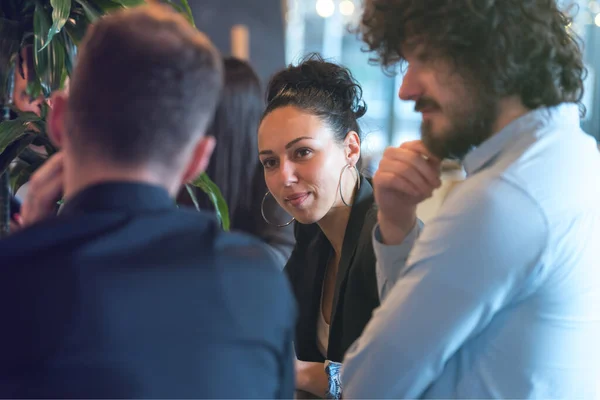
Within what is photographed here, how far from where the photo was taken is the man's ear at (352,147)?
1574 millimetres

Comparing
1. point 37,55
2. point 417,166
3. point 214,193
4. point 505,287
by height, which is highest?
point 37,55

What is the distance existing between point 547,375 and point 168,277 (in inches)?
21.7

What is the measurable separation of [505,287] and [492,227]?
0.08 metres

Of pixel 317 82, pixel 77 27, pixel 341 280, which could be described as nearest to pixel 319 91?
pixel 317 82

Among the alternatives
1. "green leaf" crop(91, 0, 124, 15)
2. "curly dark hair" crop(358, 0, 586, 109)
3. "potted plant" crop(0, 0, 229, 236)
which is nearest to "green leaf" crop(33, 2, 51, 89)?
"potted plant" crop(0, 0, 229, 236)

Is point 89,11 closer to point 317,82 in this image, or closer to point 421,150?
point 317,82

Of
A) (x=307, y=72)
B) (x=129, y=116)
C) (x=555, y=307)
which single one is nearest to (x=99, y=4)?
(x=307, y=72)

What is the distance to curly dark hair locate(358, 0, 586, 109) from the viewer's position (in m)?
0.90

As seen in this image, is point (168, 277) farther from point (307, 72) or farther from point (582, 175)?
point (307, 72)

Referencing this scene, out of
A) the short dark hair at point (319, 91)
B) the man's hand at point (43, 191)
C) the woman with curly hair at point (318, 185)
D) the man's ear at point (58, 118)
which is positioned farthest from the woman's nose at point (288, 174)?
the man's ear at point (58, 118)

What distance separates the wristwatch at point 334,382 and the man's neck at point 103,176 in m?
0.65

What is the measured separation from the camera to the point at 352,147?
159 centimetres

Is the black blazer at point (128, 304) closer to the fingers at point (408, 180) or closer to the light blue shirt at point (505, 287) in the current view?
the light blue shirt at point (505, 287)

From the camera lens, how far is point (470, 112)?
91cm
